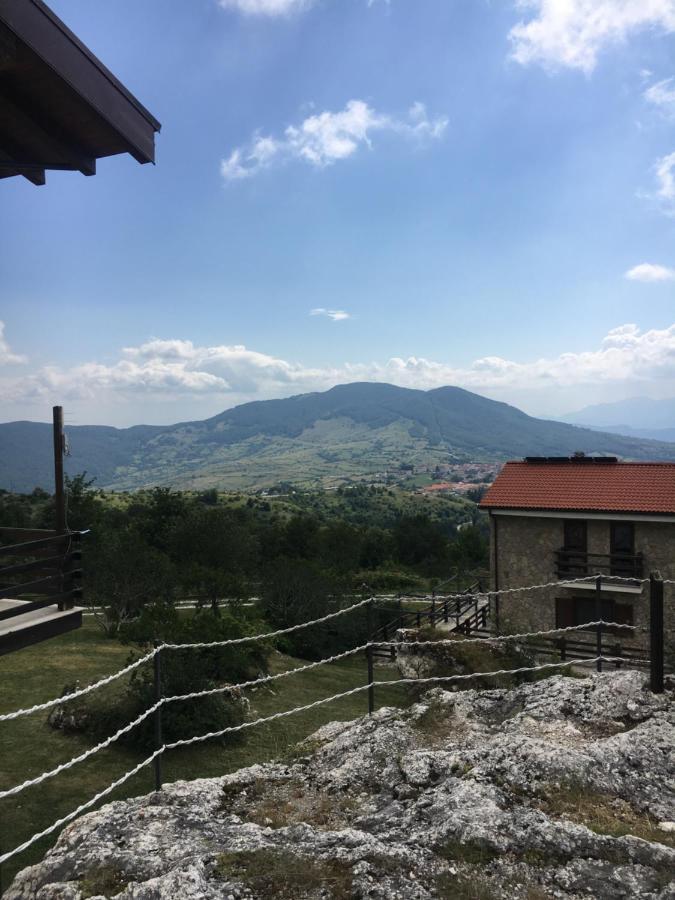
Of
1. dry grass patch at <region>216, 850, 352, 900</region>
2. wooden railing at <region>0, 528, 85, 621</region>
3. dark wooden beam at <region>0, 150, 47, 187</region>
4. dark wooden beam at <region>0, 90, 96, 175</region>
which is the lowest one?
dry grass patch at <region>216, 850, 352, 900</region>

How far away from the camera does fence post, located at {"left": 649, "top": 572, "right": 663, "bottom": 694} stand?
21.2ft

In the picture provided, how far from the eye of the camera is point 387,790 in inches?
197

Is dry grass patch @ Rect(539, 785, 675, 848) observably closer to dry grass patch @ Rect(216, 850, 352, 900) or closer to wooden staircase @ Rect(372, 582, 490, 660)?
dry grass patch @ Rect(216, 850, 352, 900)

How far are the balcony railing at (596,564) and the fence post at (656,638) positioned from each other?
52.7 feet

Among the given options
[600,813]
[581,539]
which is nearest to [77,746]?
[600,813]

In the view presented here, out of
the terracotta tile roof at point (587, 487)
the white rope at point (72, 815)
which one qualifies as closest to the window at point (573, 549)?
the terracotta tile roof at point (587, 487)

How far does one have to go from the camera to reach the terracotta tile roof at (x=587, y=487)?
22188 mm

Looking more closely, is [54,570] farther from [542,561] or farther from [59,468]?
[542,561]

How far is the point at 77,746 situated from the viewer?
10.3m

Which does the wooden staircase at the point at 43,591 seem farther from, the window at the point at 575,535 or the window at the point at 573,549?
the window at the point at 575,535

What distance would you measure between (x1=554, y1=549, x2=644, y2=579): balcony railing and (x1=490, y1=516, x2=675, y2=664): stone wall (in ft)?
1.04

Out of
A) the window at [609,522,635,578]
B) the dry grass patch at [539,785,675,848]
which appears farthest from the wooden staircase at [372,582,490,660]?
the dry grass patch at [539,785,675,848]

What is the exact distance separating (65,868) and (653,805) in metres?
4.40

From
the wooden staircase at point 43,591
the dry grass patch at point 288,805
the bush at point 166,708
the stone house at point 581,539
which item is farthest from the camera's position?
the stone house at point 581,539
